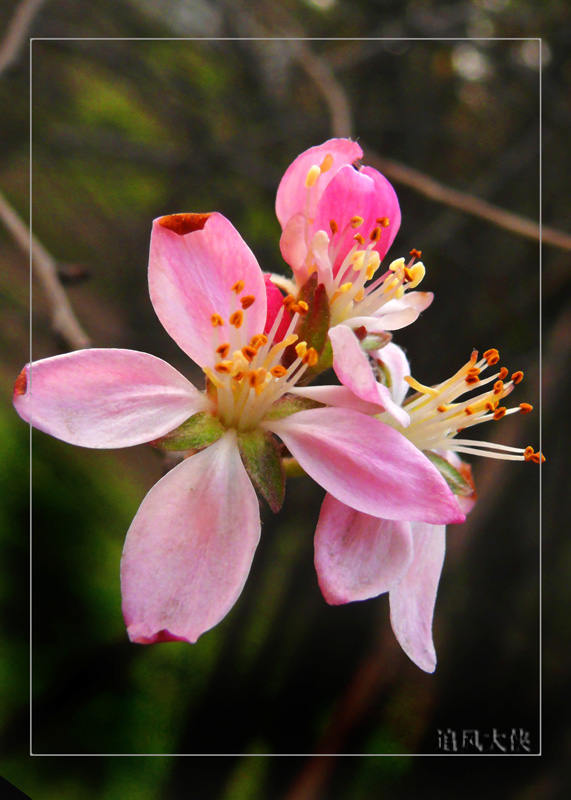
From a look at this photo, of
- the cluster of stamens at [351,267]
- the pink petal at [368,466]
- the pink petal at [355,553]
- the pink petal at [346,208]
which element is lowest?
the pink petal at [355,553]

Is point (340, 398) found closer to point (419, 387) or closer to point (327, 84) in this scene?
point (419, 387)

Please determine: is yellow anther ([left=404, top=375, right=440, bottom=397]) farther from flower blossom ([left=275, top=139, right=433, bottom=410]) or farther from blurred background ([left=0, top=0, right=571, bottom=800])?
blurred background ([left=0, top=0, right=571, bottom=800])

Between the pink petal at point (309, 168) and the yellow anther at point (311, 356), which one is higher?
the pink petal at point (309, 168)

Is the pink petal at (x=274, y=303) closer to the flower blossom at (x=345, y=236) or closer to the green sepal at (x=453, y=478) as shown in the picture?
the flower blossom at (x=345, y=236)

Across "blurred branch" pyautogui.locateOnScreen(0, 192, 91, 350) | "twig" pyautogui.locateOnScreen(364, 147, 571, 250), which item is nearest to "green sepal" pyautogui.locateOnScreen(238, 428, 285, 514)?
"blurred branch" pyautogui.locateOnScreen(0, 192, 91, 350)

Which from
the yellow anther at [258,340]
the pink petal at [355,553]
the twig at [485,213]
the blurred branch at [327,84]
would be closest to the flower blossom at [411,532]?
the pink petal at [355,553]

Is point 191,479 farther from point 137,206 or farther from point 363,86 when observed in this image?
point 363,86

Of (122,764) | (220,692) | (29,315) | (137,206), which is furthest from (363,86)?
(122,764)

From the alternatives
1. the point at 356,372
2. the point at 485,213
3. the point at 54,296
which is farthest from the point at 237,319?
the point at 485,213
